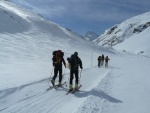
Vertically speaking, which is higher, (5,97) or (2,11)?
(2,11)

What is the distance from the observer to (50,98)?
10.7 m

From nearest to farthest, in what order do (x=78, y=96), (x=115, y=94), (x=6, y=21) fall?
(x=78, y=96)
(x=115, y=94)
(x=6, y=21)

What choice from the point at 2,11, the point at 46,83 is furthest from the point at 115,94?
the point at 2,11

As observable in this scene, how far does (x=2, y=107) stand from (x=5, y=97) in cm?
133

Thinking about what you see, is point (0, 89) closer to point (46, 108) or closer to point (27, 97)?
point (27, 97)

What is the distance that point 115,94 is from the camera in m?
12.2

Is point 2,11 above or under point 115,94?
above

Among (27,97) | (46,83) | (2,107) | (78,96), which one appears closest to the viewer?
(2,107)

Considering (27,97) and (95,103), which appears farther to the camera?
(27,97)

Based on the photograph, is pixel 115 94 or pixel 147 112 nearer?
pixel 147 112

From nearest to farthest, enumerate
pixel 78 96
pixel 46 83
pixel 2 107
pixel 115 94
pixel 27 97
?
pixel 2 107 → pixel 27 97 → pixel 78 96 → pixel 115 94 → pixel 46 83

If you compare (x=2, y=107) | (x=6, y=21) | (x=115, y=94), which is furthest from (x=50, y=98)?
(x=6, y=21)

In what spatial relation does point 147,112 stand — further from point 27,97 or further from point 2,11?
point 2,11

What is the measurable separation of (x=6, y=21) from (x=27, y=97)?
238 feet
